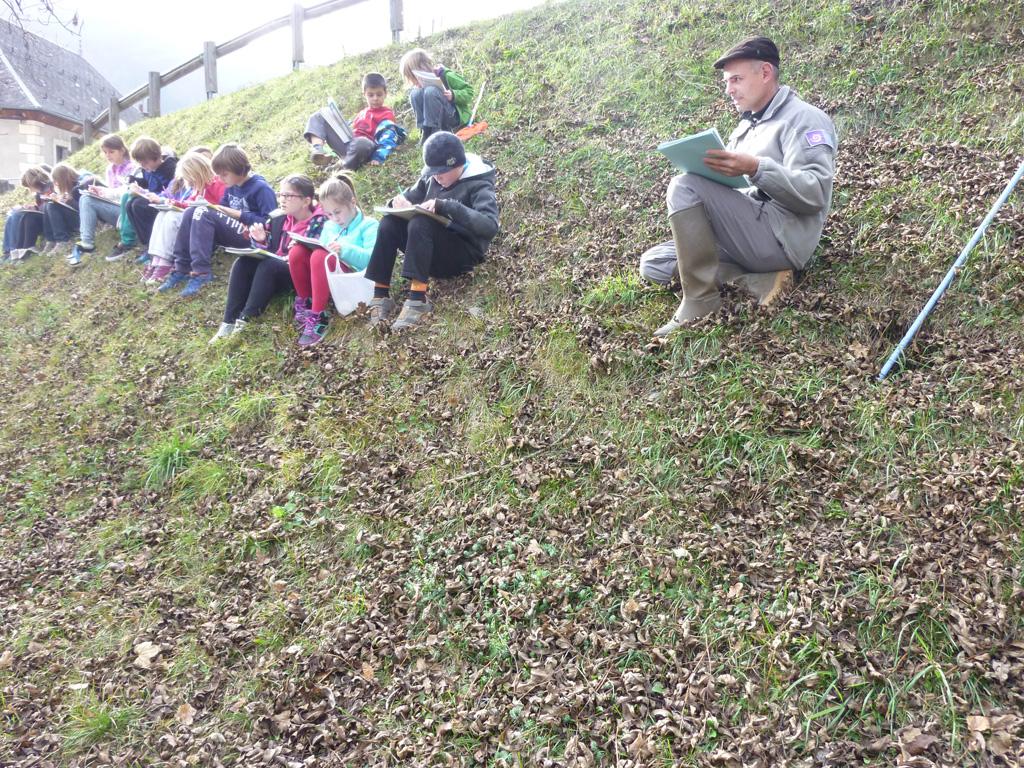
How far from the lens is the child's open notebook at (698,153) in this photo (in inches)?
144

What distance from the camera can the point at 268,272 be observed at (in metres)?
6.23

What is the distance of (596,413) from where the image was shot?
418cm

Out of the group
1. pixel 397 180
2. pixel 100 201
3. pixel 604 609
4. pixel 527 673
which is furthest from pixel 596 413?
pixel 100 201

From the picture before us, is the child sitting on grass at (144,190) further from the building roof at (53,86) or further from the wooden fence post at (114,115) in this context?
the building roof at (53,86)

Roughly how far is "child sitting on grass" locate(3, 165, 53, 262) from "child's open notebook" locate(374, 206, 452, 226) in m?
7.82

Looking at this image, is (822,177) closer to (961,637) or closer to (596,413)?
(596,413)

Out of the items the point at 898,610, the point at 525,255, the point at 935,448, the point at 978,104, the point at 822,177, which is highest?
the point at 978,104

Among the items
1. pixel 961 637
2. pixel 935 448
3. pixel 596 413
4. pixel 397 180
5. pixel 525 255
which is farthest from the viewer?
pixel 397 180

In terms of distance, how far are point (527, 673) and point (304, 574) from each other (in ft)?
4.81

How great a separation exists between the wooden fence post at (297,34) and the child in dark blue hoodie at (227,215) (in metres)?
8.26

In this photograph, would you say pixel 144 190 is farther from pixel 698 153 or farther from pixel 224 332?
pixel 698 153

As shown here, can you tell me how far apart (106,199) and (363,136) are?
377cm

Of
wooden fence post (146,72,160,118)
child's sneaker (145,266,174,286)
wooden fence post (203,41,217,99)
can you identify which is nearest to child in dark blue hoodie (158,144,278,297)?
child's sneaker (145,266,174,286)

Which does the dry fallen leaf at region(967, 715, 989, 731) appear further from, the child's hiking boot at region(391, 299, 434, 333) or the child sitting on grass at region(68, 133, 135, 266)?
the child sitting on grass at region(68, 133, 135, 266)
